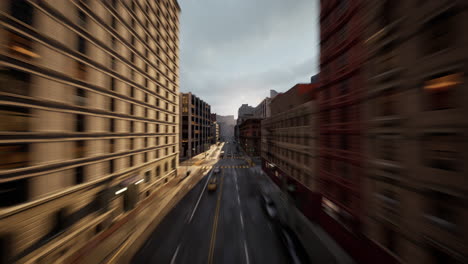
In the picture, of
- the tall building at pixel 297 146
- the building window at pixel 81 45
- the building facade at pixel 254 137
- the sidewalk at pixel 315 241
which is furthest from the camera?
the building facade at pixel 254 137

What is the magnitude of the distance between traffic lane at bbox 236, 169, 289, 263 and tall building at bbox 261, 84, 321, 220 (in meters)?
5.69

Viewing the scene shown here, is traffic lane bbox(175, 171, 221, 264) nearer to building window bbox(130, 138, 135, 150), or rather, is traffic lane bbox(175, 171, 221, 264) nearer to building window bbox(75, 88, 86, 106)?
building window bbox(130, 138, 135, 150)

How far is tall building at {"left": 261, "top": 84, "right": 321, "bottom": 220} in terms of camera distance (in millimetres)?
17312

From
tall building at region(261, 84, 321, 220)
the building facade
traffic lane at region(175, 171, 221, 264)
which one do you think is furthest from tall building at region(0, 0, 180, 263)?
the building facade

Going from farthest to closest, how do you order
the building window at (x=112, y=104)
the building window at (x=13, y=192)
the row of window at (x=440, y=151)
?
1. the building window at (x=112, y=104)
2. the building window at (x=13, y=192)
3. the row of window at (x=440, y=151)

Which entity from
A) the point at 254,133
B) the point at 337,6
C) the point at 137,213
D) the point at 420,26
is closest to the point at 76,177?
the point at 137,213

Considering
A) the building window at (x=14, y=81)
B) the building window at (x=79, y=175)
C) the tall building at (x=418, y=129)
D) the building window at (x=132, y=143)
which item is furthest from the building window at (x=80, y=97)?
the tall building at (x=418, y=129)

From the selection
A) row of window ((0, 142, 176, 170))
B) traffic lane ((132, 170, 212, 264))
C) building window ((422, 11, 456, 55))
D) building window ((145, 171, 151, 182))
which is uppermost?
building window ((422, 11, 456, 55))

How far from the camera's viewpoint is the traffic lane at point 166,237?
11.8m

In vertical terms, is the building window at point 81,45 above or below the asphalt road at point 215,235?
above

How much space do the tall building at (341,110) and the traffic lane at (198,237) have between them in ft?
42.8

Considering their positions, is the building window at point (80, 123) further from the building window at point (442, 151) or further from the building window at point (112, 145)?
the building window at point (442, 151)

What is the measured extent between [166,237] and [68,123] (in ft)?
44.6

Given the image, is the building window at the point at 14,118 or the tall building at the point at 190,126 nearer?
the building window at the point at 14,118
